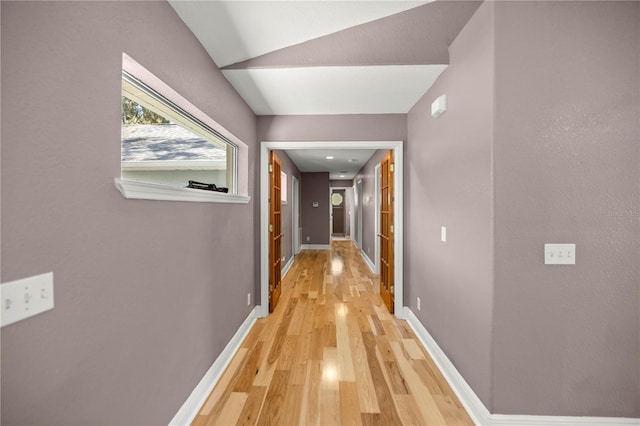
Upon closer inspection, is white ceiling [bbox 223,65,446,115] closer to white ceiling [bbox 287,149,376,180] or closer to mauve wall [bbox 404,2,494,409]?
mauve wall [bbox 404,2,494,409]

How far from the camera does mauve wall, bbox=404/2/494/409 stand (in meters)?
1.62

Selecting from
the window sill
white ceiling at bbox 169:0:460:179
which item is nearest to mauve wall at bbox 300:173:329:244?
white ceiling at bbox 169:0:460:179

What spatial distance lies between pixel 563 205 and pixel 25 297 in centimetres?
231

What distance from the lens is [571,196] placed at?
153cm

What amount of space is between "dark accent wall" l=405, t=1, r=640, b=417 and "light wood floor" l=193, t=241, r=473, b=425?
0.48m

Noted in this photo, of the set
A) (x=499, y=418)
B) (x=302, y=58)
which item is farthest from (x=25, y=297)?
(x=499, y=418)

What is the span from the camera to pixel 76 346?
3.15ft

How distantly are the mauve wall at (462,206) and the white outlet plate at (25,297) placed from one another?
6.35 feet

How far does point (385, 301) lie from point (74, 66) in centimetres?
357

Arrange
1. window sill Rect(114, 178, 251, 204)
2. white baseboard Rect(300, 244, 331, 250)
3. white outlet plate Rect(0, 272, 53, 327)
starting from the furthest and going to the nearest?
white baseboard Rect(300, 244, 331, 250) < window sill Rect(114, 178, 251, 204) < white outlet plate Rect(0, 272, 53, 327)

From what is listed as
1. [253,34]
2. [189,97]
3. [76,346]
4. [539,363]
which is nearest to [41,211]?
[76,346]

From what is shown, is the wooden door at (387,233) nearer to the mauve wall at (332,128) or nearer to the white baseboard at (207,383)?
the mauve wall at (332,128)

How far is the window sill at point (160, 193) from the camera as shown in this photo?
115cm

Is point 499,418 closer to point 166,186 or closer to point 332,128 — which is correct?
point 166,186
